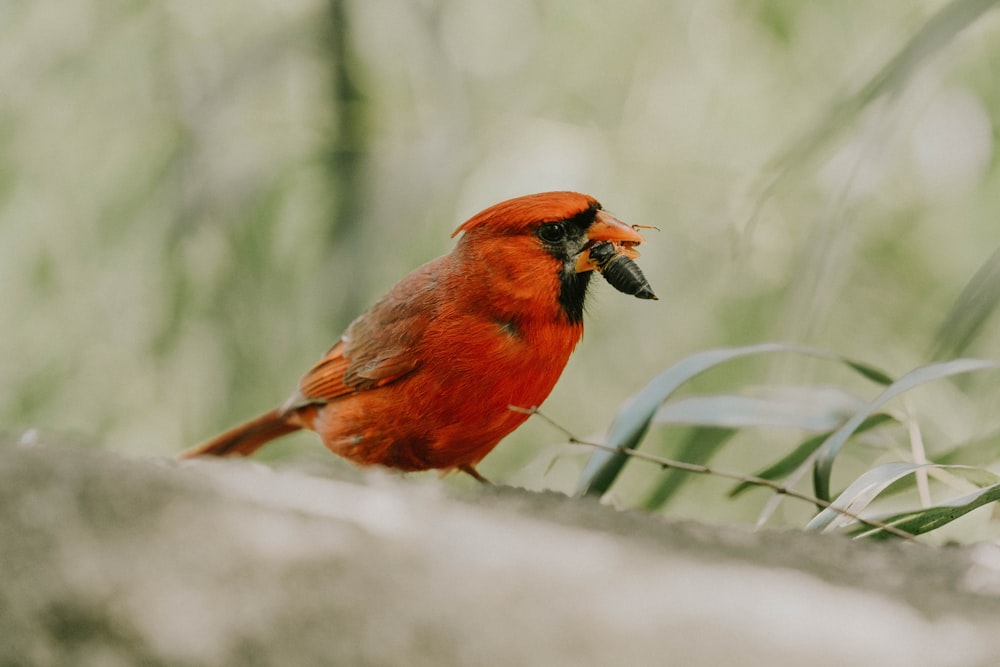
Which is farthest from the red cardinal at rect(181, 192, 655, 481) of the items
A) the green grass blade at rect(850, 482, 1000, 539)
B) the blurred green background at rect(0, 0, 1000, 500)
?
the blurred green background at rect(0, 0, 1000, 500)

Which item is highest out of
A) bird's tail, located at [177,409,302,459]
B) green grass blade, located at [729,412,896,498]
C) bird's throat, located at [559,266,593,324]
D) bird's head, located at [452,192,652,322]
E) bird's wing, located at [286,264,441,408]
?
bird's head, located at [452,192,652,322]

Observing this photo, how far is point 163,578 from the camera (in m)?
0.89

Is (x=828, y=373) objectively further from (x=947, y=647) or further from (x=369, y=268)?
(x=947, y=647)

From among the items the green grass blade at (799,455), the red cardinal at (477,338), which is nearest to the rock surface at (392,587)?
the red cardinal at (477,338)

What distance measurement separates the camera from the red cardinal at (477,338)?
165 centimetres

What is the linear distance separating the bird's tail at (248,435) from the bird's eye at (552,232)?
71 cm

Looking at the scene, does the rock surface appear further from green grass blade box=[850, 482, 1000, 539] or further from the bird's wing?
the bird's wing

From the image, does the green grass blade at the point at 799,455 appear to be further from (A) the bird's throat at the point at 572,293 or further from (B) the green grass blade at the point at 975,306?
(A) the bird's throat at the point at 572,293

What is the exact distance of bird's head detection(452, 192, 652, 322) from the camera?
1.73 metres

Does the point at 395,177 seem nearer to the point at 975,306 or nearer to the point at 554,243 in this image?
the point at 554,243

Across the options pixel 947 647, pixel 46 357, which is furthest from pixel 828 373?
pixel 947 647

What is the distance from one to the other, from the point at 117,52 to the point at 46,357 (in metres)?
1.08

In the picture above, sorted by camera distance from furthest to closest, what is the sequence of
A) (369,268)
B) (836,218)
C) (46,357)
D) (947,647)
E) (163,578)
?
1. (46,357)
2. (369,268)
3. (836,218)
4. (163,578)
5. (947,647)

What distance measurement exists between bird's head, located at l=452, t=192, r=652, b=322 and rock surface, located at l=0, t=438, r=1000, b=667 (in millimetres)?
768
